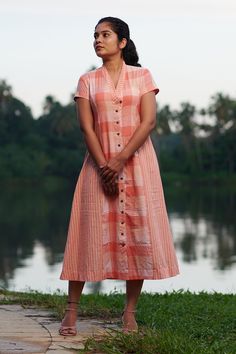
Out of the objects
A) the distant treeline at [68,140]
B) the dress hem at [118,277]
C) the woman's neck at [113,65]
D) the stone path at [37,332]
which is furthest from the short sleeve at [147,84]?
the distant treeline at [68,140]

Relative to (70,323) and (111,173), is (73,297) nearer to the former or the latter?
(70,323)

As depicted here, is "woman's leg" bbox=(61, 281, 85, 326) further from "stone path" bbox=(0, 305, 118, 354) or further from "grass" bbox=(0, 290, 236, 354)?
"grass" bbox=(0, 290, 236, 354)

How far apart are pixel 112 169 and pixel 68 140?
67707 millimetres

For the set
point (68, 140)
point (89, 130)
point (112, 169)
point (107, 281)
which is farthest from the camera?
point (68, 140)

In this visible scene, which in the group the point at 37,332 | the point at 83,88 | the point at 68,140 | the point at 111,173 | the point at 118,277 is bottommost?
the point at 37,332

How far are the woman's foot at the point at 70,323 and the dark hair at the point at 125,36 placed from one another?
1.24m

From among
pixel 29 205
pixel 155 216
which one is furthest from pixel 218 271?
pixel 29 205

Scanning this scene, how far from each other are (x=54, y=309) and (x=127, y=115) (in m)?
1.40

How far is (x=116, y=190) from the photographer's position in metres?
3.89

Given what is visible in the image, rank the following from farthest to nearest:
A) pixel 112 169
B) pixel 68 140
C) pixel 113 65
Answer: pixel 68 140, pixel 113 65, pixel 112 169

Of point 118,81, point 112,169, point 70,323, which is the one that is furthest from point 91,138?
point 70,323

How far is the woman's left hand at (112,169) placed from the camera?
3.81 meters

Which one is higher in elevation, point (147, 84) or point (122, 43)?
point (122, 43)

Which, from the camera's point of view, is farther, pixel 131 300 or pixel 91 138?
pixel 131 300
